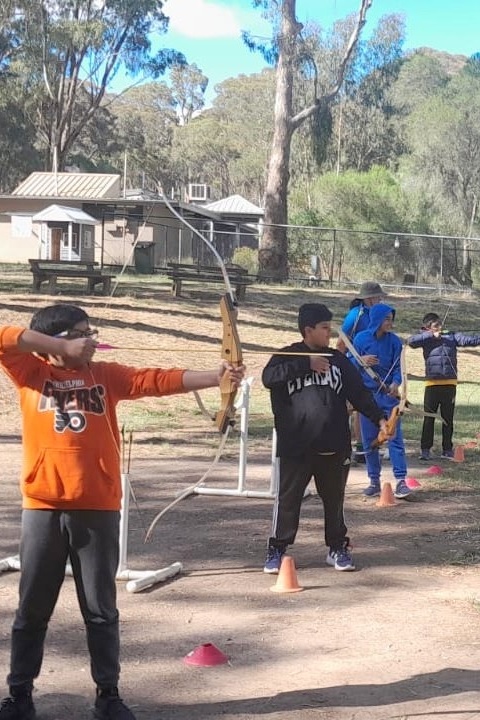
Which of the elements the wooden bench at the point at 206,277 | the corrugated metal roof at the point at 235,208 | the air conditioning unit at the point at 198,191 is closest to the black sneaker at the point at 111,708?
the wooden bench at the point at 206,277

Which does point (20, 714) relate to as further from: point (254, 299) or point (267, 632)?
point (254, 299)

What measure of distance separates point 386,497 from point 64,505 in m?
5.35

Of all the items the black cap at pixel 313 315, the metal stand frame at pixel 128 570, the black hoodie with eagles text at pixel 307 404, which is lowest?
the metal stand frame at pixel 128 570

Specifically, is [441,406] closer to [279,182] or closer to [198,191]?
[279,182]

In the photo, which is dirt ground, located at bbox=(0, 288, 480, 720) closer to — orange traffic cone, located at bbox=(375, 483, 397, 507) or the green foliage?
orange traffic cone, located at bbox=(375, 483, 397, 507)

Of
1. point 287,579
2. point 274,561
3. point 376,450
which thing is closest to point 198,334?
point 376,450

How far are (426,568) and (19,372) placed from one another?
12.4 ft

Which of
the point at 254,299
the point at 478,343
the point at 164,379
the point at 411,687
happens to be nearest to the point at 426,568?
the point at 411,687

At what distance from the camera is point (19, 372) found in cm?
443

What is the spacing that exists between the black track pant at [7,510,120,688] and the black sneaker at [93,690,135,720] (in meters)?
0.05

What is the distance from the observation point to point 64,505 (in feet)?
14.0

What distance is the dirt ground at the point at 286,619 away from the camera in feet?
15.3

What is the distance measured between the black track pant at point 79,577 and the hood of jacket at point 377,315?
17.2 ft

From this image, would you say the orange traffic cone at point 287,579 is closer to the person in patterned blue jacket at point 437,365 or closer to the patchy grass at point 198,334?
the patchy grass at point 198,334
